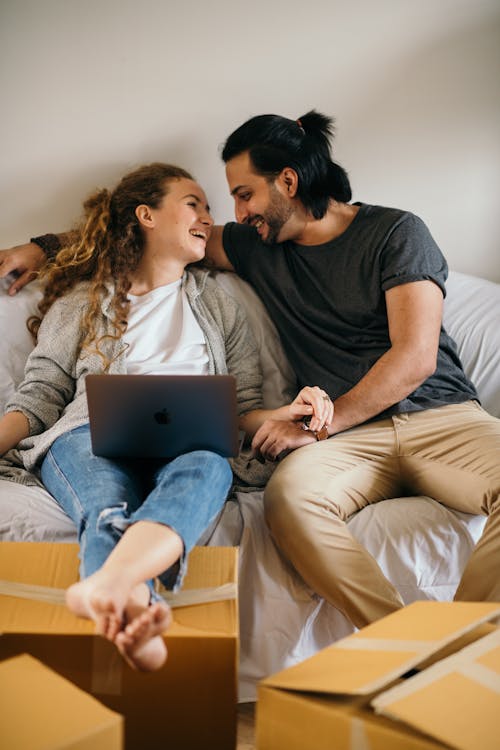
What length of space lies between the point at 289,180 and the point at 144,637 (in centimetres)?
131

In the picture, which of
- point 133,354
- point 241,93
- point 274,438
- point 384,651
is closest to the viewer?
point 384,651

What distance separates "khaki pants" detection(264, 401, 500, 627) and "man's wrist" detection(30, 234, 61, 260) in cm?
88

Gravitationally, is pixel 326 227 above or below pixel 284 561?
above

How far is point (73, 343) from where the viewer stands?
68.7 inches

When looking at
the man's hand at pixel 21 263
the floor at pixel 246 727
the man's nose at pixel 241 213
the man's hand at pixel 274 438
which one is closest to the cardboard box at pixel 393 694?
the floor at pixel 246 727

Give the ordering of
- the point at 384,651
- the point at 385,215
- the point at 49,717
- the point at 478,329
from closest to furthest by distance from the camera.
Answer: the point at 49,717, the point at 384,651, the point at 385,215, the point at 478,329

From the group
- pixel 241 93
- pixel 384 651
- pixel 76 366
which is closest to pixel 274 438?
pixel 76 366

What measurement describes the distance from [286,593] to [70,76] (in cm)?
158

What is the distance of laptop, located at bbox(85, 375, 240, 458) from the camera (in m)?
1.28

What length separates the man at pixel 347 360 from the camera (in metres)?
1.38

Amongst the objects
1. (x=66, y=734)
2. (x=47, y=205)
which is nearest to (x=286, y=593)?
(x=66, y=734)

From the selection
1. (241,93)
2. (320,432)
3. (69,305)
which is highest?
(241,93)

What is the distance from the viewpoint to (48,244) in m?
1.97

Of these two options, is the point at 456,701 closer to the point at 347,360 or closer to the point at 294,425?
the point at 294,425
